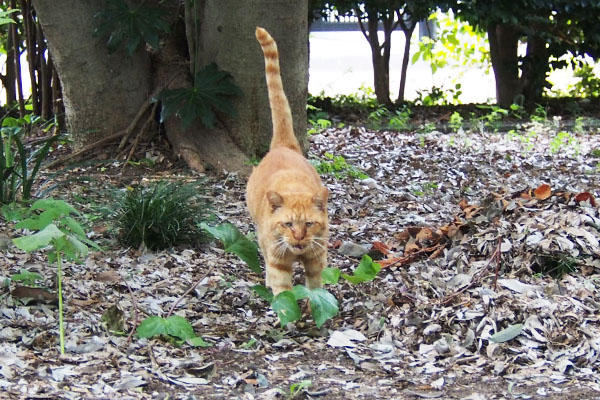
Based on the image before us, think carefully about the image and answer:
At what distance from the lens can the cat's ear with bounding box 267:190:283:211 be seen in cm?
414

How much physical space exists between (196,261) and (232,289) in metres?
0.50

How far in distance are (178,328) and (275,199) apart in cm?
87

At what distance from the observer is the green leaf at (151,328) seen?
3.51m

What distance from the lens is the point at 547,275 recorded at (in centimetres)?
448

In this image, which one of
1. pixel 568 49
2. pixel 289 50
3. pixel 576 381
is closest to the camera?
pixel 576 381

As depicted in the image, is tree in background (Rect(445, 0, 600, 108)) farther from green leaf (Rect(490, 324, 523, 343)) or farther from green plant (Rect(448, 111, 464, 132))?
green leaf (Rect(490, 324, 523, 343))

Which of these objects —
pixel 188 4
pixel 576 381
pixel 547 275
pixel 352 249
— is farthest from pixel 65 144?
pixel 576 381

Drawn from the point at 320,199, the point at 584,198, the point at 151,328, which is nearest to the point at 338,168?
the point at 584,198

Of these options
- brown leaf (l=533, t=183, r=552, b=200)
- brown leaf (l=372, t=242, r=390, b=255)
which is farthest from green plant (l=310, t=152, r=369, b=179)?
brown leaf (l=533, t=183, r=552, b=200)

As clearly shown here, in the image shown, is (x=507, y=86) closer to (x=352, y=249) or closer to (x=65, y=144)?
(x=65, y=144)

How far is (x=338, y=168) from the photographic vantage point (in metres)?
7.35

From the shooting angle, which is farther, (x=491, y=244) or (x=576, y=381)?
(x=491, y=244)

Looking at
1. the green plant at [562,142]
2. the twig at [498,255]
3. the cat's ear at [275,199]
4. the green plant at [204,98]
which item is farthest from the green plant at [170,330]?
the green plant at [562,142]

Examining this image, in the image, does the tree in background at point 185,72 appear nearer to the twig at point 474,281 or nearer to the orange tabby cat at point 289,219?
the orange tabby cat at point 289,219
